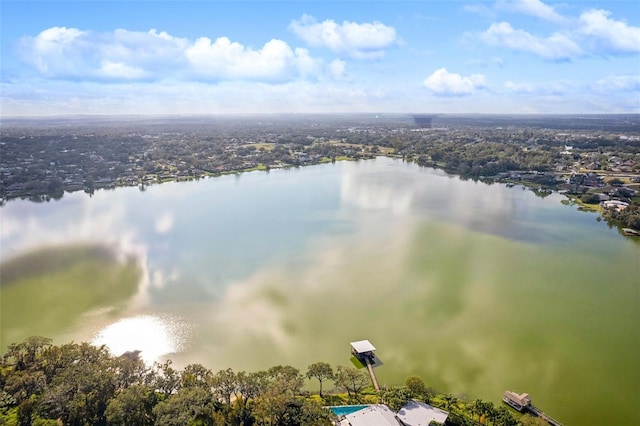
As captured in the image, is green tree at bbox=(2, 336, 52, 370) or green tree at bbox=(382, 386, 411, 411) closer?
green tree at bbox=(382, 386, 411, 411)

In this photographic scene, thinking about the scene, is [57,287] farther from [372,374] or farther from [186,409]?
[372,374]

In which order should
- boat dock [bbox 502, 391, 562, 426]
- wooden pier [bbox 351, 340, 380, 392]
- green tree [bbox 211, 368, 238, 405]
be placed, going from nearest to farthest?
green tree [bbox 211, 368, 238, 405] < boat dock [bbox 502, 391, 562, 426] < wooden pier [bbox 351, 340, 380, 392]

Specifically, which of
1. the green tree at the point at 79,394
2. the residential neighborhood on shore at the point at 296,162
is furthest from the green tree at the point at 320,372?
the residential neighborhood on shore at the point at 296,162

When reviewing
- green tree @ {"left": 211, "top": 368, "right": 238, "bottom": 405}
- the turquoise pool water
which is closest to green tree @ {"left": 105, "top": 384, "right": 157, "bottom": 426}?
green tree @ {"left": 211, "top": 368, "right": 238, "bottom": 405}

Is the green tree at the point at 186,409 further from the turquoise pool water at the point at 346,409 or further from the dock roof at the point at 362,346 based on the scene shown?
the dock roof at the point at 362,346

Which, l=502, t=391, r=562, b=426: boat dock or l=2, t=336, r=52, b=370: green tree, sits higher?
l=2, t=336, r=52, b=370: green tree

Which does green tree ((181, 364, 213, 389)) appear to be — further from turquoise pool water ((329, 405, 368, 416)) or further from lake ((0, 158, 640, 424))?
turquoise pool water ((329, 405, 368, 416))

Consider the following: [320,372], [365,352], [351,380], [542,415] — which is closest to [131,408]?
[320,372]
